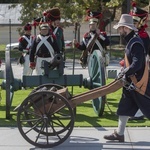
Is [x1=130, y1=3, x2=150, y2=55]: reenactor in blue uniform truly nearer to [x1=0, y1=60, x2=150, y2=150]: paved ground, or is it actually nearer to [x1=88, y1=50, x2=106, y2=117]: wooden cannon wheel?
[x1=88, y1=50, x2=106, y2=117]: wooden cannon wheel

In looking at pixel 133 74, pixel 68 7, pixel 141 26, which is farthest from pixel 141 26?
pixel 68 7

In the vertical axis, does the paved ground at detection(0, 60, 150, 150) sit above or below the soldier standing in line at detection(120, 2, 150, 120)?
below

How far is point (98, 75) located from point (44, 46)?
1404 mm

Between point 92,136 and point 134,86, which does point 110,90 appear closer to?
point 134,86

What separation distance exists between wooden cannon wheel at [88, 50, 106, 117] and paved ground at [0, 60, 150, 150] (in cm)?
74

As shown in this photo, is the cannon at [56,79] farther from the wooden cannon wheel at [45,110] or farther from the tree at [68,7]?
the tree at [68,7]

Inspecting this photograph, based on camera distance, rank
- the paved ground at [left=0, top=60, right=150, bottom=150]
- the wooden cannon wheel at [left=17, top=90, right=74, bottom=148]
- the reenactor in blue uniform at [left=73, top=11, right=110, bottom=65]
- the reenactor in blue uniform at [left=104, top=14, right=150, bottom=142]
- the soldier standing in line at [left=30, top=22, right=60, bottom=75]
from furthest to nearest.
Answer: the reenactor in blue uniform at [left=73, top=11, right=110, bottom=65] < the soldier standing in line at [left=30, top=22, right=60, bottom=75] < the paved ground at [left=0, top=60, right=150, bottom=150] < the wooden cannon wheel at [left=17, top=90, right=74, bottom=148] < the reenactor in blue uniform at [left=104, top=14, right=150, bottom=142]

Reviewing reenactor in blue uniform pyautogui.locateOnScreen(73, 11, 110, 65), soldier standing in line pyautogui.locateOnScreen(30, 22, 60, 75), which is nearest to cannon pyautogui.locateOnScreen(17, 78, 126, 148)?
soldier standing in line pyautogui.locateOnScreen(30, 22, 60, 75)

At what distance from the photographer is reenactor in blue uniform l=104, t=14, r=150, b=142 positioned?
6.68 meters

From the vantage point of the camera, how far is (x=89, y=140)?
7.34 meters

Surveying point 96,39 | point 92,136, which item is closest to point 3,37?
point 96,39

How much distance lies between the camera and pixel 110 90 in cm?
689

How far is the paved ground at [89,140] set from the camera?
697cm

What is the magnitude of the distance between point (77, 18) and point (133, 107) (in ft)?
56.4
